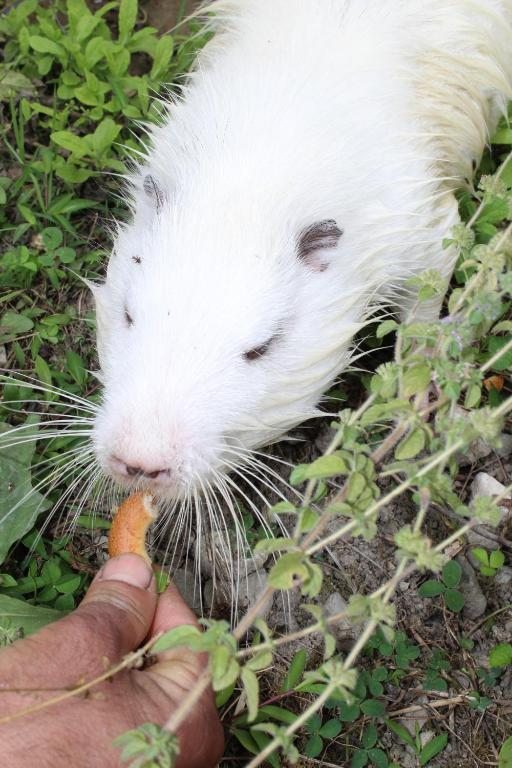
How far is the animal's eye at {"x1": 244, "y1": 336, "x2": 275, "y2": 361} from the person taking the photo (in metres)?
2.67

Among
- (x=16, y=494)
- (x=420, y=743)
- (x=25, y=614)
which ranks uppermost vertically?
(x=16, y=494)

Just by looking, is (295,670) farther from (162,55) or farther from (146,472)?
(162,55)

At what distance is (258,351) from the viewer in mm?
2703

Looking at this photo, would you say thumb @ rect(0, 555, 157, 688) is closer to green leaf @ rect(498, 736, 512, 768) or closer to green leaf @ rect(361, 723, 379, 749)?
green leaf @ rect(361, 723, 379, 749)

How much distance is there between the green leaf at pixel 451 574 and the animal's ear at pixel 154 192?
1.64m

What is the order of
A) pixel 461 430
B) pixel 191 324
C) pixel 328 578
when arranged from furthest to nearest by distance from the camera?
pixel 328 578, pixel 191 324, pixel 461 430

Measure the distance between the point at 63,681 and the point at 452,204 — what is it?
227 cm

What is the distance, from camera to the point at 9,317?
3727 millimetres

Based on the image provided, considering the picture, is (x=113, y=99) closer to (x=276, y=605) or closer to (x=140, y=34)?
(x=140, y=34)

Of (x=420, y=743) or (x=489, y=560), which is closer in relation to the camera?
(x=420, y=743)

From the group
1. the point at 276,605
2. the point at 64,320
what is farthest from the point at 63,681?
the point at 64,320

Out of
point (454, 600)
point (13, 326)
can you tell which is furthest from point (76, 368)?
point (454, 600)

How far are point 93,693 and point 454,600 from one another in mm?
1542

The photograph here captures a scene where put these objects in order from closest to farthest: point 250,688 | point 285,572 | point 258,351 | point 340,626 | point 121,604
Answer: point 250,688, point 285,572, point 121,604, point 258,351, point 340,626
